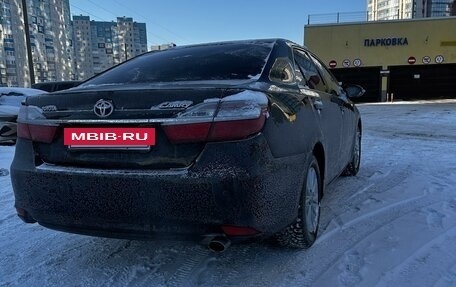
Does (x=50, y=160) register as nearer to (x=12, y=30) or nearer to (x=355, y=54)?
(x=355, y=54)

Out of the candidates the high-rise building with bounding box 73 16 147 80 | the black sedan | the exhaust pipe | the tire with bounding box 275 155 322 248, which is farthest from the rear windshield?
the high-rise building with bounding box 73 16 147 80

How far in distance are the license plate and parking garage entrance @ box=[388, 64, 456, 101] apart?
89.4ft

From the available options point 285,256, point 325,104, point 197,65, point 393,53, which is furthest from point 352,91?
point 393,53

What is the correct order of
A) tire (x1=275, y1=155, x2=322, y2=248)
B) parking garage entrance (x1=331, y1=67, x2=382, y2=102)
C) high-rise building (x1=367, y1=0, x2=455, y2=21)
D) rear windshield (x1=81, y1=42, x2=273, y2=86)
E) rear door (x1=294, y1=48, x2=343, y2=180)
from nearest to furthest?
tire (x1=275, y1=155, x2=322, y2=248) → rear windshield (x1=81, y1=42, x2=273, y2=86) → rear door (x1=294, y1=48, x2=343, y2=180) → parking garage entrance (x1=331, y1=67, x2=382, y2=102) → high-rise building (x1=367, y1=0, x2=455, y2=21)

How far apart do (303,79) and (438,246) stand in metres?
1.58

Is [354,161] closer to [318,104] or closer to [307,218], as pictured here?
[318,104]

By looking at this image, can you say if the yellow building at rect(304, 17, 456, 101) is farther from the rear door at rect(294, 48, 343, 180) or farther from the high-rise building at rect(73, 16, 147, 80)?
the high-rise building at rect(73, 16, 147, 80)

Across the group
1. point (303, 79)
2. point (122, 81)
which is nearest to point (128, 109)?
point (122, 81)

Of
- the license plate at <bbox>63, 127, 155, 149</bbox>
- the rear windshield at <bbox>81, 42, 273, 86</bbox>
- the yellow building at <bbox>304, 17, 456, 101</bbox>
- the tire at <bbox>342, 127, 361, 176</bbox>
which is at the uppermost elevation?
the yellow building at <bbox>304, 17, 456, 101</bbox>

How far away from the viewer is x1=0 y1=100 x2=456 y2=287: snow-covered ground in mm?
2639

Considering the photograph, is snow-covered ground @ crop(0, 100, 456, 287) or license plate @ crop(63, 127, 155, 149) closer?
license plate @ crop(63, 127, 155, 149)

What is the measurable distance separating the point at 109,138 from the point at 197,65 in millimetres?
1080

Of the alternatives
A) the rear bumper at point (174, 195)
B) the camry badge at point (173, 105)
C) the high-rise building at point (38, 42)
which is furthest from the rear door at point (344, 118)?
the high-rise building at point (38, 42)

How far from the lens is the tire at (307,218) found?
2.86 meters
